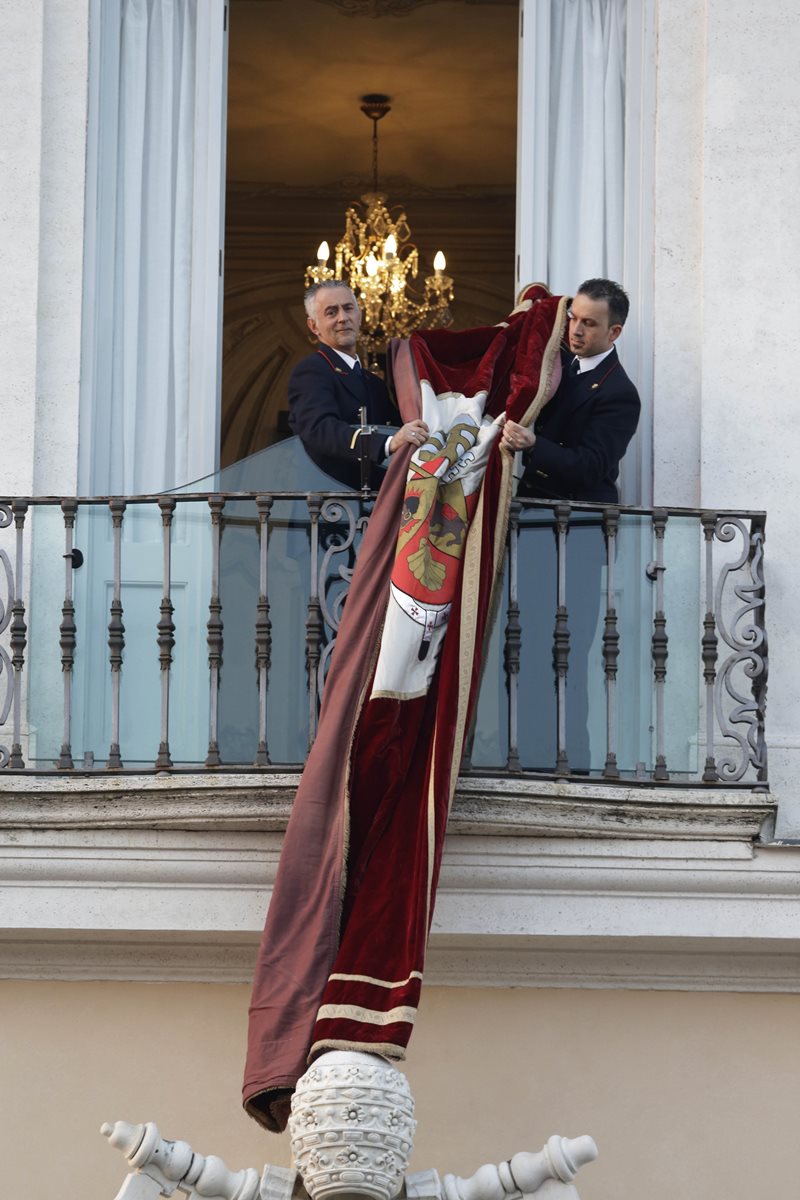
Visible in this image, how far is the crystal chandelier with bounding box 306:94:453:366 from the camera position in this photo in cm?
1239

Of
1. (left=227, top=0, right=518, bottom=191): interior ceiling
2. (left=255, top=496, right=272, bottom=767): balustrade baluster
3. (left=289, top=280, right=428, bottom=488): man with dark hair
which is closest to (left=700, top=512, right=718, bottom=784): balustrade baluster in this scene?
(left=289, top=280, right=428, bottom=488): man with dark hair

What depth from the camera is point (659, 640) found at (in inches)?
308

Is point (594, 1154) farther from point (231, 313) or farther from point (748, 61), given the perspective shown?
point (231, 313)

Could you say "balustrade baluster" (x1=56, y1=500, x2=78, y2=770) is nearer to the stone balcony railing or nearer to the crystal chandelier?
the stone balcony railing

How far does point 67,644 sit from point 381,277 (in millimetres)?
4965

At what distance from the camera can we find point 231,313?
14.5 metres

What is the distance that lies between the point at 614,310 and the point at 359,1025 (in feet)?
8.03

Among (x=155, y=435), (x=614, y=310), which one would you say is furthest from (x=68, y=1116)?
(x=614, y=310)

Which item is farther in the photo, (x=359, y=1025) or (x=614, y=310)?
(x=614, y=310)

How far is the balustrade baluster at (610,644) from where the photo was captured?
773 centimetres

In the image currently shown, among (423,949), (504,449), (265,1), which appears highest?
(265,1)

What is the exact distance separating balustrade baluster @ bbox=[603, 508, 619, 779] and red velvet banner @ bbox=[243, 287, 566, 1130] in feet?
1.30

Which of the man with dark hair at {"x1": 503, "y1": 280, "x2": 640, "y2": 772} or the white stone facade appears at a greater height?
the man with dark hair at {"x1": 503, "y1": 280, "x2": 640, "y2": 772}

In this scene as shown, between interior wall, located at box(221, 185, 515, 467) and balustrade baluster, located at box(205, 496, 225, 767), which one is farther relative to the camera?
interior wall, located at box(221, 185, 515, 467)
